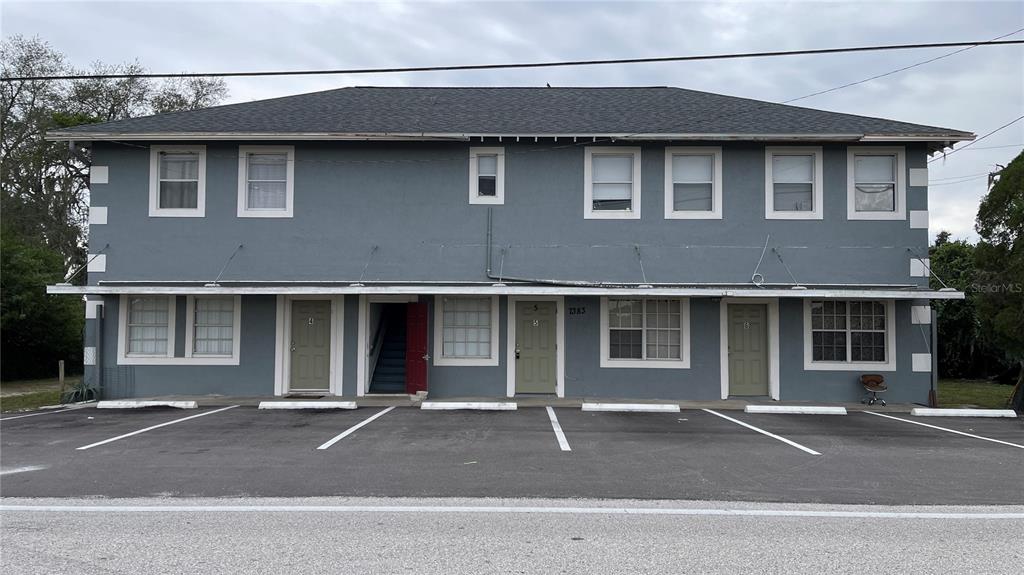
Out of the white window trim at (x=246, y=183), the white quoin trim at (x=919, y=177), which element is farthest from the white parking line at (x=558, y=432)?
the white quoin trim at (x=919, y=177)

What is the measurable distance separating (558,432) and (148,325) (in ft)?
33.0

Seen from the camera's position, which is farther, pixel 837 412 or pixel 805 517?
pixel 837 412

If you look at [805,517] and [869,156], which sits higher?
[869,156]

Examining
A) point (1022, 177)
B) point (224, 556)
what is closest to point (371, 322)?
point (224, 556)

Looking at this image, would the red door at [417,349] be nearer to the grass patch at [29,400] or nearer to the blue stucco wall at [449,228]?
the blue stucco wall at [449,228]

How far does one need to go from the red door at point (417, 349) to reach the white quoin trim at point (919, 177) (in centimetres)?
1076

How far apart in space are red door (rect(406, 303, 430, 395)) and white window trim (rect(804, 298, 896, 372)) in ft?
27.0

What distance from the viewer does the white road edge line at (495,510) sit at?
650cm

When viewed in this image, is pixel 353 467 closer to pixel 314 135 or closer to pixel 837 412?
pixel 314 135

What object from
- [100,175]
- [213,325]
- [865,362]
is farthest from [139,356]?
[865,362]

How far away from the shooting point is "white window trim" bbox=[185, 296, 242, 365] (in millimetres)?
15695

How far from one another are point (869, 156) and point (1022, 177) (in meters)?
2.85

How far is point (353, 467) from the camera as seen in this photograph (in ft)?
27.8

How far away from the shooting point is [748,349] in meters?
15.8
